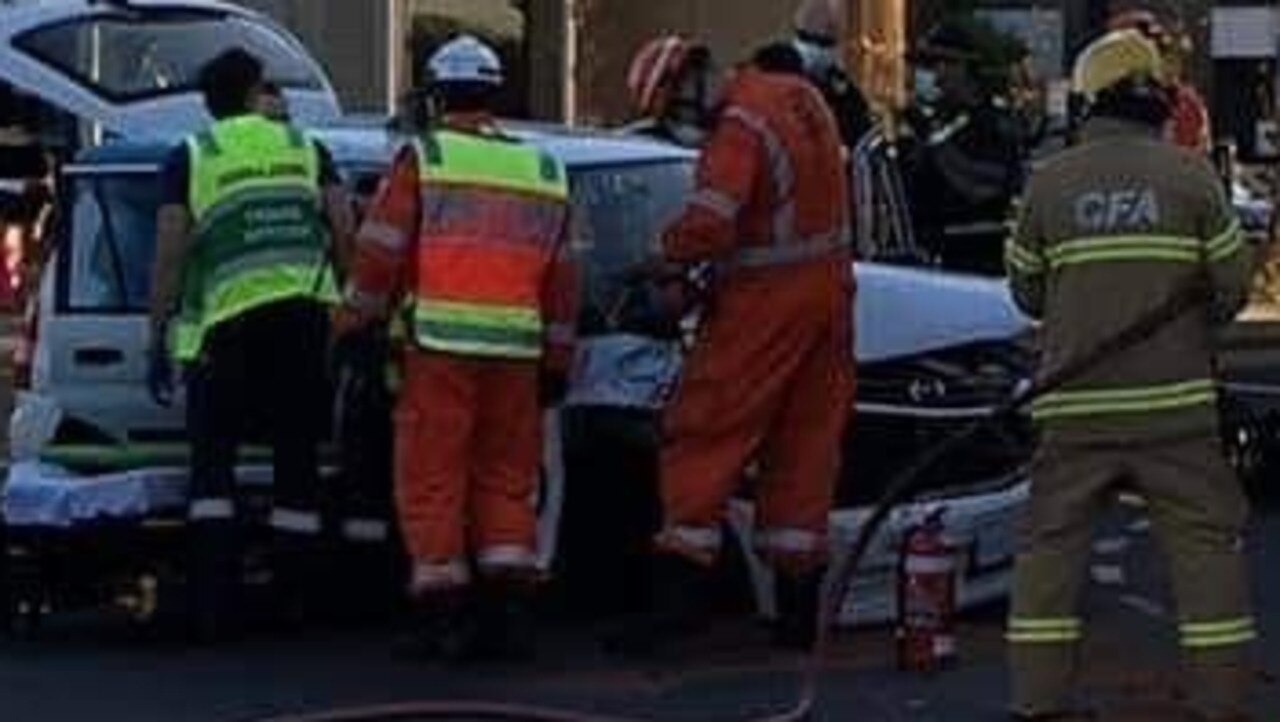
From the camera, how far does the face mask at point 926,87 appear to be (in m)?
20.9

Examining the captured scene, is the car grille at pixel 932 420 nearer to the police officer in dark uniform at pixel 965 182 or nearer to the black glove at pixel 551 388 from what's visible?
the black glove at pixel 551 388

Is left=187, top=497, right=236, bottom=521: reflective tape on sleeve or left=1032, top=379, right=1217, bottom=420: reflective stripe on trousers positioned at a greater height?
left=1032, top=379, right=1217, bottom=420: reflective stripe on trousers

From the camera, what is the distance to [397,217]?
9.65m

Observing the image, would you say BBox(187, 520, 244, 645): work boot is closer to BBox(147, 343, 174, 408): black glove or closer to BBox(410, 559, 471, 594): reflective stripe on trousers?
BBox(147, 343, 174, 408): black glove

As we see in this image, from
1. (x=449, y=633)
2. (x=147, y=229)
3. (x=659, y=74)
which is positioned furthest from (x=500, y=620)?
(x=659, y=74)

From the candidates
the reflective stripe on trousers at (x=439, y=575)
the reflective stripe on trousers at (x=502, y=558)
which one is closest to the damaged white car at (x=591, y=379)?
the reflective stripe on trousers at (x=502, y=558)

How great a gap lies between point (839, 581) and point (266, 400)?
1.98 m

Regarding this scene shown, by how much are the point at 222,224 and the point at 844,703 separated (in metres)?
2.47

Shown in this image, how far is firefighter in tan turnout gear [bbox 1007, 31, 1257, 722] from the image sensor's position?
27.2 feet

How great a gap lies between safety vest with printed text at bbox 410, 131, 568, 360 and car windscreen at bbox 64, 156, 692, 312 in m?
0.56

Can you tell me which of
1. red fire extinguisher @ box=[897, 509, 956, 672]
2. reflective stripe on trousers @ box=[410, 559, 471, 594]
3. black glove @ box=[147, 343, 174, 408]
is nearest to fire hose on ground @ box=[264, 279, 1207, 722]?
red fire extinguisher @ box=[897, 509, 956, 672]

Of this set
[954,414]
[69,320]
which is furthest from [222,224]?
[954,414]

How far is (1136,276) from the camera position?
8.29 m

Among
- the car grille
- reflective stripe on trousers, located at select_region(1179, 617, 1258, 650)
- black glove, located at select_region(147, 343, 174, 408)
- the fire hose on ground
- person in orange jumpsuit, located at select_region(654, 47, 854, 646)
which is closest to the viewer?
the fire hose on ground
